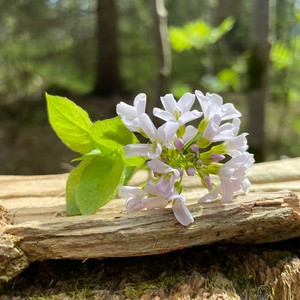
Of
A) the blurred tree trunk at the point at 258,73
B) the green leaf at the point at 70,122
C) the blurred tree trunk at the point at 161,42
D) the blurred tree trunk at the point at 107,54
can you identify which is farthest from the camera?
the blurred tree trunk at the point at 107,54

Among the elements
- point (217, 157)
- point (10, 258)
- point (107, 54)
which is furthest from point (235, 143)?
point (107, 54)

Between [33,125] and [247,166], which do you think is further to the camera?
[33,125]

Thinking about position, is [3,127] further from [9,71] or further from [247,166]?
[247,166]

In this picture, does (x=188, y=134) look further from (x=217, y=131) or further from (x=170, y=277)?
(x=170, y=277)

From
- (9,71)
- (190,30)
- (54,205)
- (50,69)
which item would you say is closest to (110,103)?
(50,69)

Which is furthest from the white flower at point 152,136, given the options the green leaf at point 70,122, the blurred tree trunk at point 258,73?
the blurred tree trunk at point 258,73

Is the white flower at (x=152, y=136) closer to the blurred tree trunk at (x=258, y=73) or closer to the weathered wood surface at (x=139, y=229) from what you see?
the weathered wood surface at (x=139, y=229)
